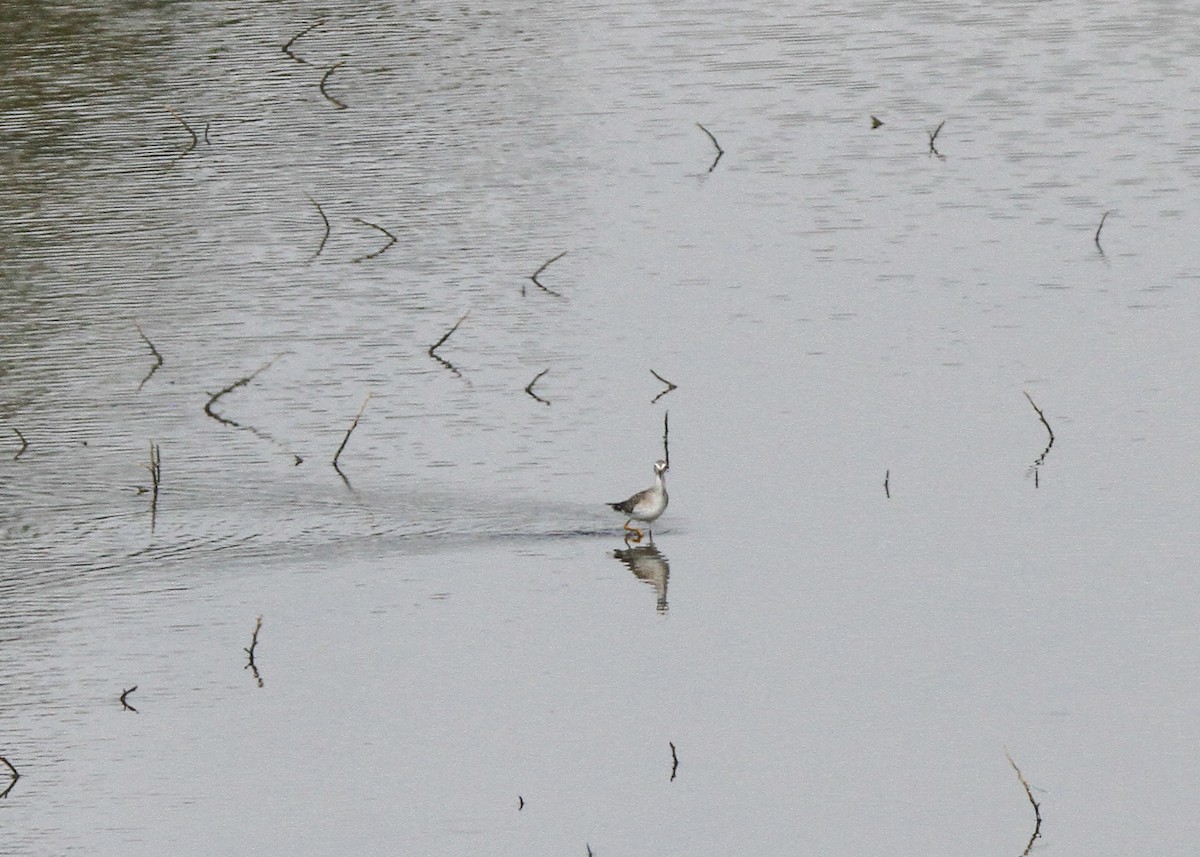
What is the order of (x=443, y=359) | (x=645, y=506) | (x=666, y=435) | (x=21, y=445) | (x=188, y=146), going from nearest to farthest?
1. (x=645, y=506)
2. (x=666, y=435)
3. (x=21, y=445)
4. (x=443, y=359)
5. (x=188, y=146)

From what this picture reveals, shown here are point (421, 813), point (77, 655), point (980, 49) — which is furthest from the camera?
point (980, 49)

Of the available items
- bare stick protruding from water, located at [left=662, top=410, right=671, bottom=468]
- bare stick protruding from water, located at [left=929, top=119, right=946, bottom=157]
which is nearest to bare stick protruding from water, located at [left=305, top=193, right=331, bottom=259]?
bare stick protruding from water, located at [left=662, top=410, right=671, bottom=468]

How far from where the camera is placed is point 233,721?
18016mm

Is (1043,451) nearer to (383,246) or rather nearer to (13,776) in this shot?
(13,776)

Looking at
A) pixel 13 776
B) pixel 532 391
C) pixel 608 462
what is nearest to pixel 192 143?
pixel 532 391

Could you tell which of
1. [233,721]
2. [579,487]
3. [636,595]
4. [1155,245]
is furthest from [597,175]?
[233,721]

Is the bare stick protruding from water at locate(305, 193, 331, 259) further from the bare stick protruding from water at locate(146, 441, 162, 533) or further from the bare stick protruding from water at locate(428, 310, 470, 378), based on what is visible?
the bare stick protruding from water at locate(146, 441, 162, 533)

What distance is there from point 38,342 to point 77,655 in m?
11.2

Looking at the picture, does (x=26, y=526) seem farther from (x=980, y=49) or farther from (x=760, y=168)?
(x=980, y=49)

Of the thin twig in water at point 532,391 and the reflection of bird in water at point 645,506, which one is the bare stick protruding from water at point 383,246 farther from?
the reflection of bird in water at point 645,506

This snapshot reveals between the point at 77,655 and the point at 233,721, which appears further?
the point at 77,655

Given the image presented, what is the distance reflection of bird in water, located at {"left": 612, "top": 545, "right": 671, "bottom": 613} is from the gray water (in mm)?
47

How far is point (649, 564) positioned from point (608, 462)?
2916 mm

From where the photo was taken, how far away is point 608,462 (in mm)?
23750
